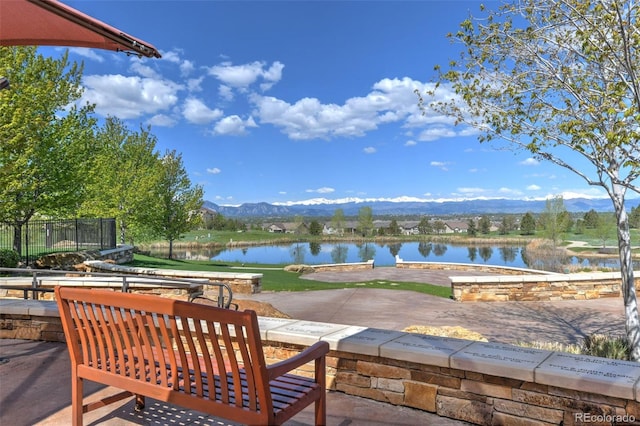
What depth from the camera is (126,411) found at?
3.24 meters

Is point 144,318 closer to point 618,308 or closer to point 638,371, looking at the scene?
point 638,371

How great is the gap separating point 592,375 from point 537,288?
10181 millimetres

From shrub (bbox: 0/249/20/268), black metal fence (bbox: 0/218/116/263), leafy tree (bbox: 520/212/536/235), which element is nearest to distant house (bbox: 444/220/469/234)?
leafy tree (bbox: 520/212/536/235)

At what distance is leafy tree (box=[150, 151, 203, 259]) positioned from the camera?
3020cm

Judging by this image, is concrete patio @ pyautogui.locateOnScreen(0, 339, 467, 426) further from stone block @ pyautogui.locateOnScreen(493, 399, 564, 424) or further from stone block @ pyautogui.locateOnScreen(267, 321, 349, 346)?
stone block @ pyautogui.locateOnScreen(267, 321, 349, 346)

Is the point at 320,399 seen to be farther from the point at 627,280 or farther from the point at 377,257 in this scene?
the point at 377,257

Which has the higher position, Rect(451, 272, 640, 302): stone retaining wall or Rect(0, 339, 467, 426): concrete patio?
Rect(0, 339, 467, 426): concrete patio

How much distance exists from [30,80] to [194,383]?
15843 millimetres

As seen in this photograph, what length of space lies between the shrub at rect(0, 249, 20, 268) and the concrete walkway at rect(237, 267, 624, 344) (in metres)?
7.45

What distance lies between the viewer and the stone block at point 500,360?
287 cm

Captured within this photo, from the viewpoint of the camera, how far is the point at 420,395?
130 inches

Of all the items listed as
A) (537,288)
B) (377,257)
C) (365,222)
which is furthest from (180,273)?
(365,222)

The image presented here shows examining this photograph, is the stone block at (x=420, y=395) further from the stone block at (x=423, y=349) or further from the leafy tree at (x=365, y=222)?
the leafy tree at (x=365, y=222)

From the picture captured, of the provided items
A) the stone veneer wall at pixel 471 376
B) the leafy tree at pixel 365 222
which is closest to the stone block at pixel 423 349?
the stone veneer wall at pixel 471 376
